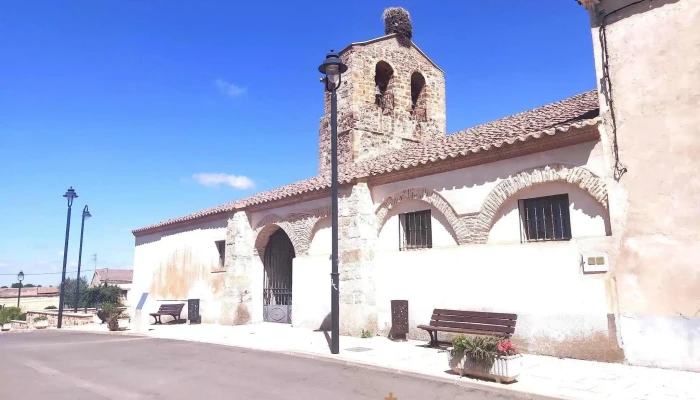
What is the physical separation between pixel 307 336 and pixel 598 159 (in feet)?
24.0

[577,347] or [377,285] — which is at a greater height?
[377,285]

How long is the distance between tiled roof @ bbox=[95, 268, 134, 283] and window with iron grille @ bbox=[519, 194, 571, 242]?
6263 centimetres

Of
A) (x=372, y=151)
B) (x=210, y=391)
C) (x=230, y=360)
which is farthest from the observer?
(x=372, y=151)

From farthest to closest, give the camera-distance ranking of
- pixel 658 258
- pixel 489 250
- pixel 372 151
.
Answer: pixel 372 151 < pixel 489 250 < pixel 658 258

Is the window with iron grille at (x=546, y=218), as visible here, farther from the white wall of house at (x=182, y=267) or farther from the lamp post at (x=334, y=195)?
the white wall of house at (x=182, y=267)

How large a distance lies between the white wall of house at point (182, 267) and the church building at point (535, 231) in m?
1.23

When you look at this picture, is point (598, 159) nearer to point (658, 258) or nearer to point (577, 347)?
point (658, 258)

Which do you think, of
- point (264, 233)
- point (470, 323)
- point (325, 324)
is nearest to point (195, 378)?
point (470, 323)

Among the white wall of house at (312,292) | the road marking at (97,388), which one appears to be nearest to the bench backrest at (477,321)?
the white wall of house at (312,292)

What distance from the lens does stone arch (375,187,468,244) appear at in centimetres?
966

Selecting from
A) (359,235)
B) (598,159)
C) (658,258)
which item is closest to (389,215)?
(359,235)

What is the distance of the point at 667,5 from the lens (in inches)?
299

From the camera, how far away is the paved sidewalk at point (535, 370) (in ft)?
18.4

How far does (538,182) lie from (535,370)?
334cm
